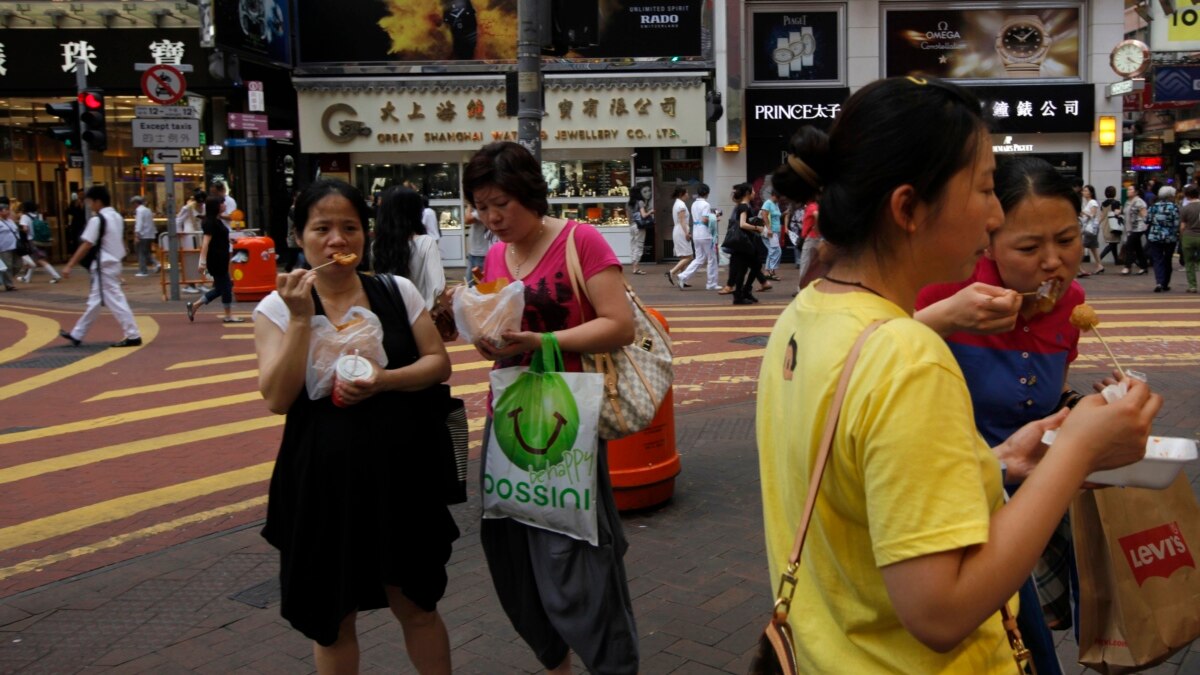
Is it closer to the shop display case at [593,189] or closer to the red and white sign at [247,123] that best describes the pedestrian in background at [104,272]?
the red and white sign at [247,123]

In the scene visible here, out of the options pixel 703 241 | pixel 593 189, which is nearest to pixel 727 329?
pixel 703 241

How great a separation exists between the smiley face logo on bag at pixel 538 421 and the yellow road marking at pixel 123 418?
20.8ft

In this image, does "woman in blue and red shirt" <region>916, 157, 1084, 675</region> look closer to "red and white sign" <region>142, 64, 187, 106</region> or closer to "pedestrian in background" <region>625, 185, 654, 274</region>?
"red and white sign" <region>142, 64, 187, 106</region>

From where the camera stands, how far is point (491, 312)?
3195 mm

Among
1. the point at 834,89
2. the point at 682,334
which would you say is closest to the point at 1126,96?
the point at 834,89

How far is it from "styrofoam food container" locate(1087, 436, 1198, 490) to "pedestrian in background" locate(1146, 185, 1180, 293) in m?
16.4

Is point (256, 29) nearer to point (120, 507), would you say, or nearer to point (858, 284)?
point (120, 507)

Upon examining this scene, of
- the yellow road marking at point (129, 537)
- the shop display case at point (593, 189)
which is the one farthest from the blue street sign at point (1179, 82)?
the yellow road marking at point (129, 537)

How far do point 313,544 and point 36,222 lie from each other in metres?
25.6

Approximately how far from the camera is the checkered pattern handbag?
332 centimetres

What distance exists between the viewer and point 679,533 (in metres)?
5.44

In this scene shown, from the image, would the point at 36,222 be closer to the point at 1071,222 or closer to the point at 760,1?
the point at 760,1

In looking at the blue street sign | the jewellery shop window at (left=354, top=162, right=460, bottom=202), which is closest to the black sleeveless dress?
the jewellery shop window at (left=354, top=162, right=460, bottom=202)

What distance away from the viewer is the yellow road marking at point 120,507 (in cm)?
588
